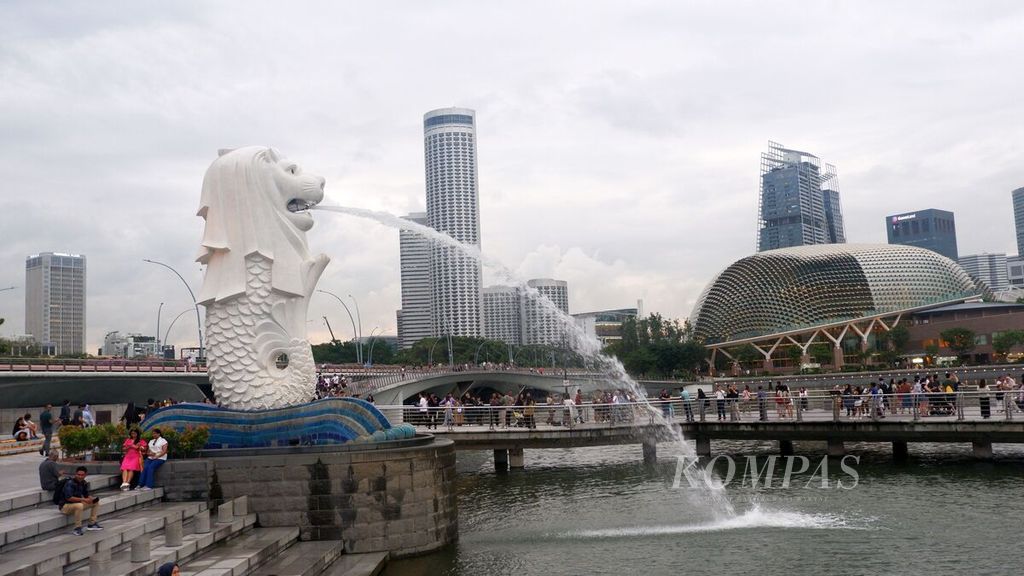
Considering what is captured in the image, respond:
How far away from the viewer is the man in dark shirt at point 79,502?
11935mm

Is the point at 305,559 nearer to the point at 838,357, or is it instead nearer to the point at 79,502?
the point at 79,502

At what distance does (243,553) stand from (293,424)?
13.5 ft

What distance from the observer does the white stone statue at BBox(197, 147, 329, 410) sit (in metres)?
18.6

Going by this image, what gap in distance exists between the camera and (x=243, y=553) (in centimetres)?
1265

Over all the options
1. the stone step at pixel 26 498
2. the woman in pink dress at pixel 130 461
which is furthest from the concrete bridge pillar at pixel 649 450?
the stone step at pixel 26 498

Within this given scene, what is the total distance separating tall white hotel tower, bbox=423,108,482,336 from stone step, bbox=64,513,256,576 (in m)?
81.7

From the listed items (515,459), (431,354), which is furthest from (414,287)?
(515,459)

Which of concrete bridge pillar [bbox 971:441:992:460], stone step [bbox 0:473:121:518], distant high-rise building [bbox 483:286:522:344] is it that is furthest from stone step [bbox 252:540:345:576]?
distant high-rise building [bbox 483:286:522:344]

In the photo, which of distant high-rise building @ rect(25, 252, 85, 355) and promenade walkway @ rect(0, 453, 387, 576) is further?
distant high-rise building @ rect(25, 252, 85, 355)

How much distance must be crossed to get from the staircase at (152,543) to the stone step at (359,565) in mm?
16

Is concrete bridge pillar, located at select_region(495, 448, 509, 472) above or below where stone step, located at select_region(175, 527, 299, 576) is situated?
below

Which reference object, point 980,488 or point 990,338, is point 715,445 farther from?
point 990,338

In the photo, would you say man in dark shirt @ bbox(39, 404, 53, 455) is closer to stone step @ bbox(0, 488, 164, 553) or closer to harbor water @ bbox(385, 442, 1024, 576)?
stone step @ bbox(0, 488, 164, 553)

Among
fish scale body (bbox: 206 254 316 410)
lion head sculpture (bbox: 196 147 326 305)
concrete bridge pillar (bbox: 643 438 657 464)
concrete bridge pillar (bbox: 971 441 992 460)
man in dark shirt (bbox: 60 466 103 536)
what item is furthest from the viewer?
concrete bridge pillar (bbox: 643 438 657 464)
